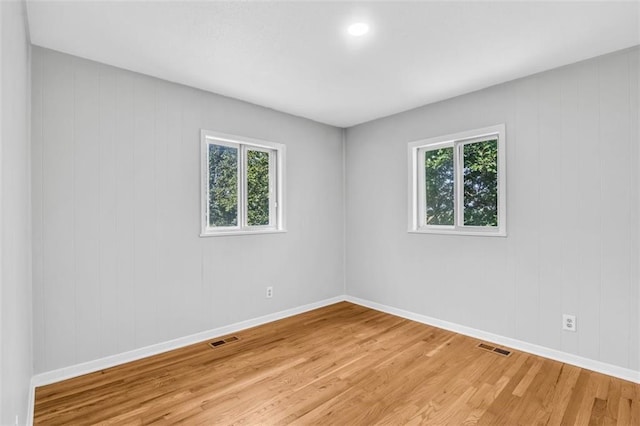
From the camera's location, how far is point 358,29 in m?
2.21

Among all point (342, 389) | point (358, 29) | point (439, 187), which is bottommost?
point (342, 389)

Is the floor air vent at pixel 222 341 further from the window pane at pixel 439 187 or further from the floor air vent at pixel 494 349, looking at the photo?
the window pane at pixel 439 187

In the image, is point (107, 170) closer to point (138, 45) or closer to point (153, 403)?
point (138, 45)

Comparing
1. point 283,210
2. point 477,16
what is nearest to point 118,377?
point 283,210

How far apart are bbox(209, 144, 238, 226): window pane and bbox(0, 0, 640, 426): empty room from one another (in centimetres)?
2

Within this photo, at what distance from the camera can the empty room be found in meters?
2.10

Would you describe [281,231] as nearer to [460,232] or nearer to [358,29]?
[460,232]

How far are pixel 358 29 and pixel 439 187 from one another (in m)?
2.14

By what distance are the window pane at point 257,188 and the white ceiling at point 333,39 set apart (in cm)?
86

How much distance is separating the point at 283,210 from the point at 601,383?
3288 millimetres

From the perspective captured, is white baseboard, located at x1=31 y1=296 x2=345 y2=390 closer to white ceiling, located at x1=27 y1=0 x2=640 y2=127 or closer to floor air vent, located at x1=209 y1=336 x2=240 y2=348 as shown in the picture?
floor air vent, located at x1=209 y1=336 x2=240 y2=348

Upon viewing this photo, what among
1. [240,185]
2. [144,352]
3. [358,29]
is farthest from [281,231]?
[358,29]

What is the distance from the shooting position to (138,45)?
2.40 meters

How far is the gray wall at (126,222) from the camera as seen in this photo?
243cm
